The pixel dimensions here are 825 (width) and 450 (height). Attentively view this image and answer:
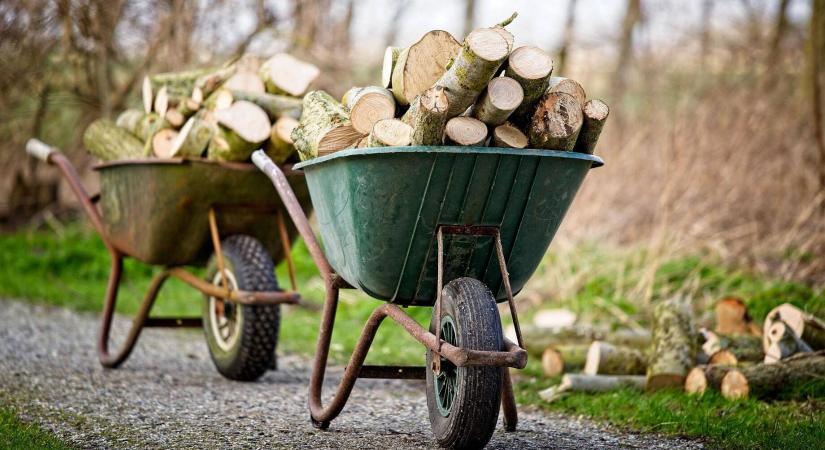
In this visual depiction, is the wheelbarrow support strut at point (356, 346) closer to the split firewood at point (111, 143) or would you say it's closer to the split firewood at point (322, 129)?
the split firewood at point (322, 129)

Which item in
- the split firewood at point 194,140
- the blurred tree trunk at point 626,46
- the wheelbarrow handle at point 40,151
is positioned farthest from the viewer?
the blurred tree trunk at point 626,46

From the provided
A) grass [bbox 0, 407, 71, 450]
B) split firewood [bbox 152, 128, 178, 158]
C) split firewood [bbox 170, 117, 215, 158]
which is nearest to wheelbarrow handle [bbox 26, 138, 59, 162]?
split firewood [bbox 152, 128, 178, 158]

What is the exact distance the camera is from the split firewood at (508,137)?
7.83 ft

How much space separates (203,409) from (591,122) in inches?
70.5

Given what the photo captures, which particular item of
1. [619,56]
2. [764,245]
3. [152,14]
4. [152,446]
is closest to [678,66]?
[619,56]

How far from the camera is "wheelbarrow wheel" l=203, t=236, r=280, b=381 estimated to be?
3.60m

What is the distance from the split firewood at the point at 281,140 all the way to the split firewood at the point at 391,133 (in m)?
1.18

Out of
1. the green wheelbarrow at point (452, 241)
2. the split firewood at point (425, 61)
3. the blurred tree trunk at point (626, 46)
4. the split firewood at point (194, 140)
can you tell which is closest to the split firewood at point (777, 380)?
the green wheelbarrow at point (452, 241)

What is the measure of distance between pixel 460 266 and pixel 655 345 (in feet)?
4.86

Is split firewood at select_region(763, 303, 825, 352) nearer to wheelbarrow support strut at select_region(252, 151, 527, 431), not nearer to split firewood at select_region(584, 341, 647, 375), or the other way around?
split firewood at select_region(584, 341, 647, 375)

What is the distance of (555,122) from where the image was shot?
2.41 metres

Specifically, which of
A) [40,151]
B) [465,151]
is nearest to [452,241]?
[465,151]

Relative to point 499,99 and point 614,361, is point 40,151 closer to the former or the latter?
point 499,99

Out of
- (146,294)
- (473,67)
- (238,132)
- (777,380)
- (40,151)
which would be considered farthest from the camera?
(40,151)
